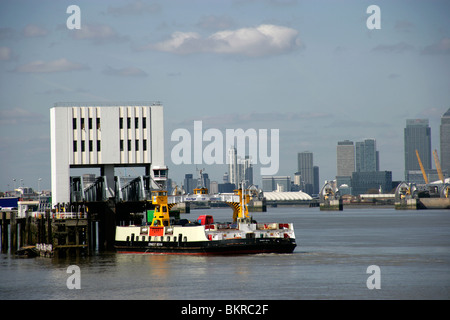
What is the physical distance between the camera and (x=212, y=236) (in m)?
78.0

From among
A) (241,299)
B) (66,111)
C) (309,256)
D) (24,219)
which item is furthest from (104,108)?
(241,299)

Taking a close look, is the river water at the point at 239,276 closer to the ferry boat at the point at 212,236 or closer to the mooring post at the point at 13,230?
the ferry boat at the point at 212,236

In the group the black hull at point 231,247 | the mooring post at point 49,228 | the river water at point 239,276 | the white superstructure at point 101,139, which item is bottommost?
the river water at point 239,276

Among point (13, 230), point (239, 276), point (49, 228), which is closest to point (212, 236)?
point (239, 276)

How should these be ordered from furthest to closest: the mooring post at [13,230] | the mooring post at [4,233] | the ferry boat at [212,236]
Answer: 1. the mooring post at [4,233]
2. the mooring post at [13,230]
3. the ferry boat at [212,236]

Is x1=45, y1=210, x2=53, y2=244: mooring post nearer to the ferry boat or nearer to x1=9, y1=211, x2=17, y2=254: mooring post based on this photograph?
the ferry boat

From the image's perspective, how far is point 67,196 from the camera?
90.4m

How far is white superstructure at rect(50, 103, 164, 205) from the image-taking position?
295 feet

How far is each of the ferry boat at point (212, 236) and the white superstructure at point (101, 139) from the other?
320 inches

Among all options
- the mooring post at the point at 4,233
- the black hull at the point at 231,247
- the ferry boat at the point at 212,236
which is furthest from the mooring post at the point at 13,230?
the black hull at the point at 231,247

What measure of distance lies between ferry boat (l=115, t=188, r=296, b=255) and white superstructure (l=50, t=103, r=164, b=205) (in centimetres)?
814

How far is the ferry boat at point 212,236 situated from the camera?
78.0 m

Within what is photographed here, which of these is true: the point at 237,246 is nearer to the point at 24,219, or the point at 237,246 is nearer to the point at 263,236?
the point at 263,236

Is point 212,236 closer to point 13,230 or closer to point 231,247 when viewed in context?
point 231,247
